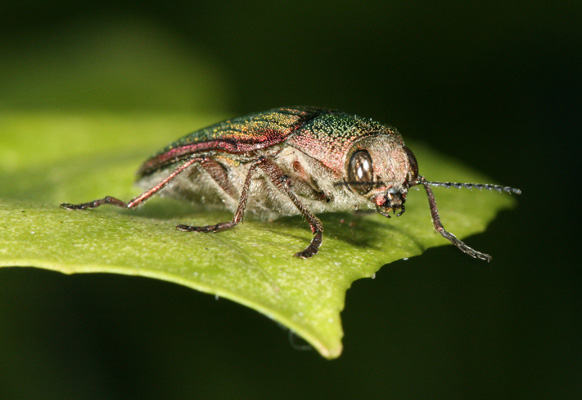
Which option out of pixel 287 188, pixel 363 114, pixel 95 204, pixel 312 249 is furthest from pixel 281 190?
pixel 363 114

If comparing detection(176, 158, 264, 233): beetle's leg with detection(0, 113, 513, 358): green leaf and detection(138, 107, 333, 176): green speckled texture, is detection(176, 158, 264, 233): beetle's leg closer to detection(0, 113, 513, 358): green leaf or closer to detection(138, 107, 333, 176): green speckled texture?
detection(0, 113, 513, 358): green leaf

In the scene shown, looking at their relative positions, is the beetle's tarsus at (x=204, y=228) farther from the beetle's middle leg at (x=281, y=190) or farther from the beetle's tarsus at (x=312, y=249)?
the beetle's tarsus at (x=312, y=249)

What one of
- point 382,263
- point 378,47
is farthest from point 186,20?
point 382,263

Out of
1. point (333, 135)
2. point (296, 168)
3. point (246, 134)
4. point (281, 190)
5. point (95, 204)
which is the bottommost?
point (95, 204)

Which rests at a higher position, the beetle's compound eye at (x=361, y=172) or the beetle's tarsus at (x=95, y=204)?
the beetle's compound eye at (x=361, y=172)

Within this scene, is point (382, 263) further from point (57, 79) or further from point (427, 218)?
point (57, 79)

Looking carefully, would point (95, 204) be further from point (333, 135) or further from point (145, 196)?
point (333, 135)

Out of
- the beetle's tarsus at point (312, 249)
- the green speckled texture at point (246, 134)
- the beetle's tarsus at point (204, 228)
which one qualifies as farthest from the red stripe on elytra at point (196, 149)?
the beetle's tarsus at point (312, 249)
